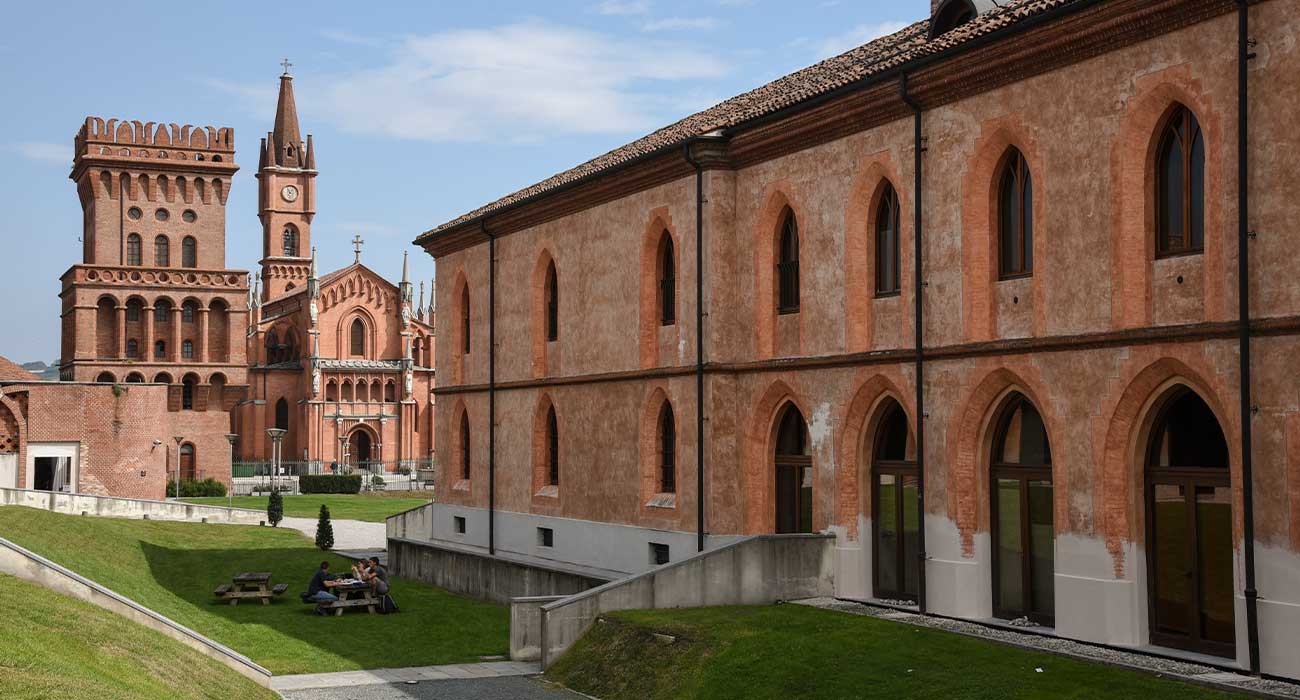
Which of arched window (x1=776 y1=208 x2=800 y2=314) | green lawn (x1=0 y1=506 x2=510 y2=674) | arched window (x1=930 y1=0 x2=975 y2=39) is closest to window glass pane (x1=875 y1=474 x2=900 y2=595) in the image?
arched window (x1=776 y1=208 x2=800 y2=314)

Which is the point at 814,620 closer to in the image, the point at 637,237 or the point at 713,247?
the point at 713,247

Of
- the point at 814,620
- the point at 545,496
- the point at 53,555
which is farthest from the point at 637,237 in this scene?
the point at 53,555

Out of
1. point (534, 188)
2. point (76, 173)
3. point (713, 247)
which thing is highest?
point (76, 173)

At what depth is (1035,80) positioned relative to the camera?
17.3 meters

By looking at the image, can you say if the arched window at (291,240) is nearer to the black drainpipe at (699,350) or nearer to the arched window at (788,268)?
the black drainpipe at (699,350)

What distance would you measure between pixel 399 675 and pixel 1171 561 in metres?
10.4

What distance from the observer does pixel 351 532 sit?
47.5 m

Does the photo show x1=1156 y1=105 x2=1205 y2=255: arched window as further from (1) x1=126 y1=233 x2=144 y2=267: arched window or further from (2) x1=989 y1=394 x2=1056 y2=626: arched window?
(1) x1=126 y1=233 x2=144 y2=267: arched window

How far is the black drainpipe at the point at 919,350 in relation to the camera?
19.0 metres

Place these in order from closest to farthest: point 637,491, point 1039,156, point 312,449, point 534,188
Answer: point 1039,156
point 637,491
point 534,188
point 312,449

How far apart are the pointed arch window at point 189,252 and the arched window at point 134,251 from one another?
8.06ft

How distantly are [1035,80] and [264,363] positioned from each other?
294 feet

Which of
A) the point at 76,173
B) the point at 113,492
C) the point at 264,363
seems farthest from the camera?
the point at 264,363

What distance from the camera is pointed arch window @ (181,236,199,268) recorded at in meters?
86.1
